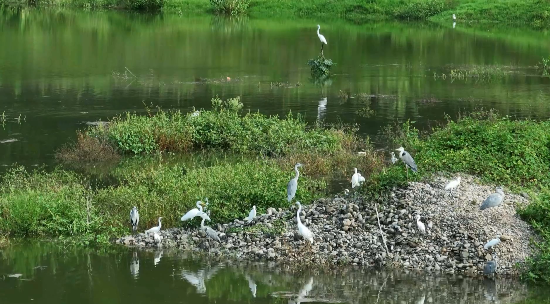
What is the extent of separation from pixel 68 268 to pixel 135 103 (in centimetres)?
1596

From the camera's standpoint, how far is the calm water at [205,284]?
1421cm

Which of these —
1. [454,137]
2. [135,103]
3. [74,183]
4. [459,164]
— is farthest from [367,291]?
[135,103]

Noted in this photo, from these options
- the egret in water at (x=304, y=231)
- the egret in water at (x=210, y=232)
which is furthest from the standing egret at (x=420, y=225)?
the egret in water at (x=210, y=232)

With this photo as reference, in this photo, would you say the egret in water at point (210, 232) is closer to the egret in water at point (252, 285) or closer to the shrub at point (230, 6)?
the egret in water at point (252, 285)

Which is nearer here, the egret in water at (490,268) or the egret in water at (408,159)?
the egret in water at (490,268)

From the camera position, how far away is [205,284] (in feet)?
48.7

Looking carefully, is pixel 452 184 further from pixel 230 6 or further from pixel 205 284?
pixel 230 6

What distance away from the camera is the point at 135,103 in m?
31.0

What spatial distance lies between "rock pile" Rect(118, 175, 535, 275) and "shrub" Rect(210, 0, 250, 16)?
47.4 metres

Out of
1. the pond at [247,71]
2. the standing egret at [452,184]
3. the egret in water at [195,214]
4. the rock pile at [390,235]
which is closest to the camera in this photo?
the rock pile at [390,235]

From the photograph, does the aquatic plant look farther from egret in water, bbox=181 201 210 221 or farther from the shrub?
the shrub

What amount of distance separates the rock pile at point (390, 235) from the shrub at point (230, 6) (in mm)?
47439

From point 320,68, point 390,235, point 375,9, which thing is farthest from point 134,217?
point 375,9

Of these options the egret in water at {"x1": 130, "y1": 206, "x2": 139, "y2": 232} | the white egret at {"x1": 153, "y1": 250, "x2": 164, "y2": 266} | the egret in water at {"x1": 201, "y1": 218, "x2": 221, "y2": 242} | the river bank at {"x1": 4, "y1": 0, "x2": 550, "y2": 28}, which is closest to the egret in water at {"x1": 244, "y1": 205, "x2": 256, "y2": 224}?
the egret in water at {"x1": 201, "y1": 218, "x2": 221, "y2": 242}
